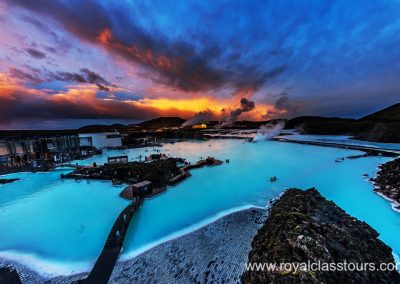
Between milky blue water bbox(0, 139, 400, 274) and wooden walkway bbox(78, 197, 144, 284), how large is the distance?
1.74 feet

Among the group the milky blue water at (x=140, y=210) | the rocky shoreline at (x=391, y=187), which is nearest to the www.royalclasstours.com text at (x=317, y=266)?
the milky blue water at (x=140, y=210)

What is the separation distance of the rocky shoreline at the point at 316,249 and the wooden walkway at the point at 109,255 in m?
5.44

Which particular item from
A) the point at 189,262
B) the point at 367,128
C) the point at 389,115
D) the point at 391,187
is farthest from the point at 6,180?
the point at 389,115

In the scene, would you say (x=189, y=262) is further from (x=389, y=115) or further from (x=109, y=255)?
(x=389, y=115)

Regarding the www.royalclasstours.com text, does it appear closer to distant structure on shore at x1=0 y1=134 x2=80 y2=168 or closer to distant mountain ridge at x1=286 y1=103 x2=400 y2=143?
distant structure on shore at x1=0 y1=134 x2=80 y2=168

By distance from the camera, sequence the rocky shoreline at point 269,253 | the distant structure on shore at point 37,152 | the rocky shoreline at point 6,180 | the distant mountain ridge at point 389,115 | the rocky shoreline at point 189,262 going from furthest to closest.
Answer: the distant mountain ridge at point 389,115 < the distant structure on shore at point 37,152 < the rocky shoreline at point 6,180 < the rocky shoreline at point 189,262 < the rocky shoreline at point 269,253

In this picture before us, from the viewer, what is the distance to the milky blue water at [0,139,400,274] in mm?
9516

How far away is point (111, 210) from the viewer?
13.8 metres

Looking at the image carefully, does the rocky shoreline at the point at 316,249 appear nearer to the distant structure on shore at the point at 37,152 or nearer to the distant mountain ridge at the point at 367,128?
the distant structure on shore at the point at 37,152

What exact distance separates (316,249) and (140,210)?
11354 mm

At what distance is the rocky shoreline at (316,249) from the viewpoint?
5172 millimetres

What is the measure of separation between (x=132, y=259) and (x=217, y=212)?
6.54m

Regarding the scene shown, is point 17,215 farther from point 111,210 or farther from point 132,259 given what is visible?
point 132,259

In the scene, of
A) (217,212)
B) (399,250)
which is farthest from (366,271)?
(217,212)
